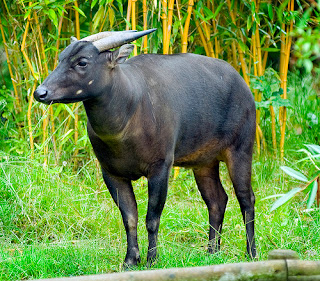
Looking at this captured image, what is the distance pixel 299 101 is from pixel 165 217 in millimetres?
2939

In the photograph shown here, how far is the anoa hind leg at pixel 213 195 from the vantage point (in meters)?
5.66

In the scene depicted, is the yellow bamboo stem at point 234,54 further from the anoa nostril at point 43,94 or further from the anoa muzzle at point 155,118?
the anoa nostril at point 43,94

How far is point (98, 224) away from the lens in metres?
5.84

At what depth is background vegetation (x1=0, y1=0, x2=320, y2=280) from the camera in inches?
204

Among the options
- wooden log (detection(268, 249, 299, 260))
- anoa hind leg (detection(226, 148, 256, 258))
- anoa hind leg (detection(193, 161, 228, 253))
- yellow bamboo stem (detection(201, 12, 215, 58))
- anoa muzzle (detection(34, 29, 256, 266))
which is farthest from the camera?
yellow bamboo stem (detection(201, 12, 215, 58))

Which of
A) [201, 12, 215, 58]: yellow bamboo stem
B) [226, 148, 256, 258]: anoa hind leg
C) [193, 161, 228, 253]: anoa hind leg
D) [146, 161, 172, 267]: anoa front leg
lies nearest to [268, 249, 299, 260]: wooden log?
[146, 161, 172, 267]: anoa front leg

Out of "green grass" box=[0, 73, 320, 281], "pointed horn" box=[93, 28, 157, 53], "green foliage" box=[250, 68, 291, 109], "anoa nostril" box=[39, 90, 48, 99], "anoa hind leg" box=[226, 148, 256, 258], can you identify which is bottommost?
"green grass" box=[0, 73, 320, 281]

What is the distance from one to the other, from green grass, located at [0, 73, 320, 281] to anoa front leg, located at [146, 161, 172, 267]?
112 mm

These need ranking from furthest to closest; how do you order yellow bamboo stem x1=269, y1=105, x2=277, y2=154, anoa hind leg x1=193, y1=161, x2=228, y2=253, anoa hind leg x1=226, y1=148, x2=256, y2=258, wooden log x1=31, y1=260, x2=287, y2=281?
yellow bamboo stem x1=269, y1=105, x2=277, y2=154, anoa hind leg x1=193, y1=161, x2=228, y2=253, anoa hind leg x1=226, y1=148, x2=256, y2=258, wooden log x1=31, y1=260, x2=287, y2=281

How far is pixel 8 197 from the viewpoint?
19.6 ft

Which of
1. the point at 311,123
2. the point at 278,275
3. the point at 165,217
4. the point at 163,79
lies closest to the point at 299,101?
the point at 311,123

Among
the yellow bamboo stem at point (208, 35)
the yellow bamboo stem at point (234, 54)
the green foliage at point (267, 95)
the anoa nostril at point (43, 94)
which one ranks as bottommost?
the green foliage at point (267, 95)

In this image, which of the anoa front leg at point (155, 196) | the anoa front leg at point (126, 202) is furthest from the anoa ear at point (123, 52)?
the anoa front leg at point (126, 202)

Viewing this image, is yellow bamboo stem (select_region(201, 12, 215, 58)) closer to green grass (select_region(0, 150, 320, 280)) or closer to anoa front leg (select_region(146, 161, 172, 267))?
green grass (select_region(0, 150, 320, 280))
